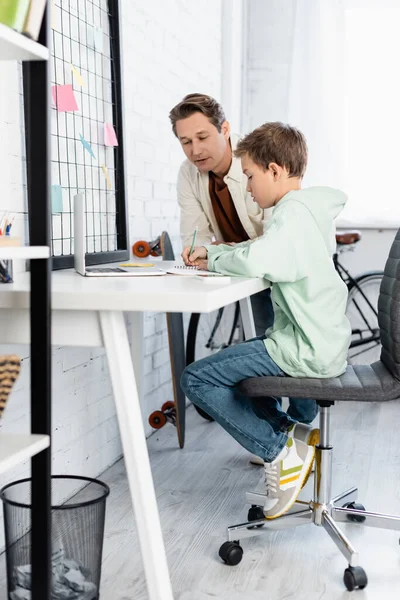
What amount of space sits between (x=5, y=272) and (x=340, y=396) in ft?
2.75

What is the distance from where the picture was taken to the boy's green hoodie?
5.83 feet

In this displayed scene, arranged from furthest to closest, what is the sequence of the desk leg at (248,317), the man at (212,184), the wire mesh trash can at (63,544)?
the desk leg at (248,317) < the man at (212,184) < the wire mesh trash can at (63,544)

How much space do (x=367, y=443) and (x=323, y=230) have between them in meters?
1.41

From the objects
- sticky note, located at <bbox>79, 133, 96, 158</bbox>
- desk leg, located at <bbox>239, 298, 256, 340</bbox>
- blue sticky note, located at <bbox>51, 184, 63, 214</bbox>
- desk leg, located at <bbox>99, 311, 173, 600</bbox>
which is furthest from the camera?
desk leg, located at <bbox>239, 298, 256, 340</bbox>

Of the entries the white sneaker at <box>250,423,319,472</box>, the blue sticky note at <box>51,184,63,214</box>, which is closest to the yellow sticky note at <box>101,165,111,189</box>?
the blue sticky note at <box>51,184,63,214</box>

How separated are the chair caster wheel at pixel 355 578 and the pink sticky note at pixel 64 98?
1454 millimetres

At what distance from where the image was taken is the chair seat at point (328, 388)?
1818mm

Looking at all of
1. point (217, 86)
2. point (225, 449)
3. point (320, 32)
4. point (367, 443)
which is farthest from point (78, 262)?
point (320, 32)

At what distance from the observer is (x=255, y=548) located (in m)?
2.00

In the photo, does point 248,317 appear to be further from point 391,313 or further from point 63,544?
point 63,544

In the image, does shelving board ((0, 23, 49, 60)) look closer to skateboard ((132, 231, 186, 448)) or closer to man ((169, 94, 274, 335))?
man ((169, 94, 274, 335))

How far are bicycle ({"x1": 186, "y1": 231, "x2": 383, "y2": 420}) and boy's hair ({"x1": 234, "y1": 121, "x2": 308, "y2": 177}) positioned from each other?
1.91m

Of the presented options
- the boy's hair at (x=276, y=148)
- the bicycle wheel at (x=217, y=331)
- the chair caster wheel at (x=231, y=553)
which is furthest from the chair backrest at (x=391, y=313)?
the bicycle wheel at (x=217, y=331)

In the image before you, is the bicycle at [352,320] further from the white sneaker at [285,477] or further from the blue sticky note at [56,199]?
the white sneaker at [285,477]
